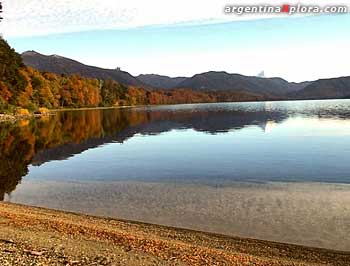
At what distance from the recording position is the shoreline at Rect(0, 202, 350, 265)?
15588mm

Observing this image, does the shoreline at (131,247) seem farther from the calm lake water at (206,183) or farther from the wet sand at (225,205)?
the calm lake water at (206,183)

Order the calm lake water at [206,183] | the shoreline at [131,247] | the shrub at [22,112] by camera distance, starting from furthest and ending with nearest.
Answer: the shrub at [22,112]
the calm lake water at [206,183]
the shoreline at [131,247]

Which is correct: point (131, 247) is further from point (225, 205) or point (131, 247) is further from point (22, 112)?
point (22, 112)

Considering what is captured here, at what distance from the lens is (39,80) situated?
18100 centimetres

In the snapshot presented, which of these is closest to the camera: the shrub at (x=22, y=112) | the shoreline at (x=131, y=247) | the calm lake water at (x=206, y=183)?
the shoreline at (x=131, y=247)

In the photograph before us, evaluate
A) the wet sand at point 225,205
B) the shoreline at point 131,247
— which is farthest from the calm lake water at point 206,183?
the shoreline at point 131,247

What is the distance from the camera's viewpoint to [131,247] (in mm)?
17609

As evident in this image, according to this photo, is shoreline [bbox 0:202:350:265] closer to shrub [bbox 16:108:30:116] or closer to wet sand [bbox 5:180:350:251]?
wet sand [bbox 5:180:350:251]

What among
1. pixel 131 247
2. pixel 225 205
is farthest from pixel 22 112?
pixel 131 247

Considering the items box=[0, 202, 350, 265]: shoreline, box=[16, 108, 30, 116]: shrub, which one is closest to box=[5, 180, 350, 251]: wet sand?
box=[0, 202, 350, 265]: shoreline

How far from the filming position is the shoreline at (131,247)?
614 inches

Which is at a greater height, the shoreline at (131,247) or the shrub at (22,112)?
the shrub at (22,112)

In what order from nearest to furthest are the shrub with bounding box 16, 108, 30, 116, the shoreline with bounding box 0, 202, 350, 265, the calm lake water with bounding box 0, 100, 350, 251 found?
the shoreline with bounding box 0, 202, 350, 265 → the calm lake water with bounding box 0, 100, 350, 251 → the shrub with bounding box 16, 108, 30, 116

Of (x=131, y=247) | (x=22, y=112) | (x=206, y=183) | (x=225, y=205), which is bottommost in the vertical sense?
(x=225, y=205)
